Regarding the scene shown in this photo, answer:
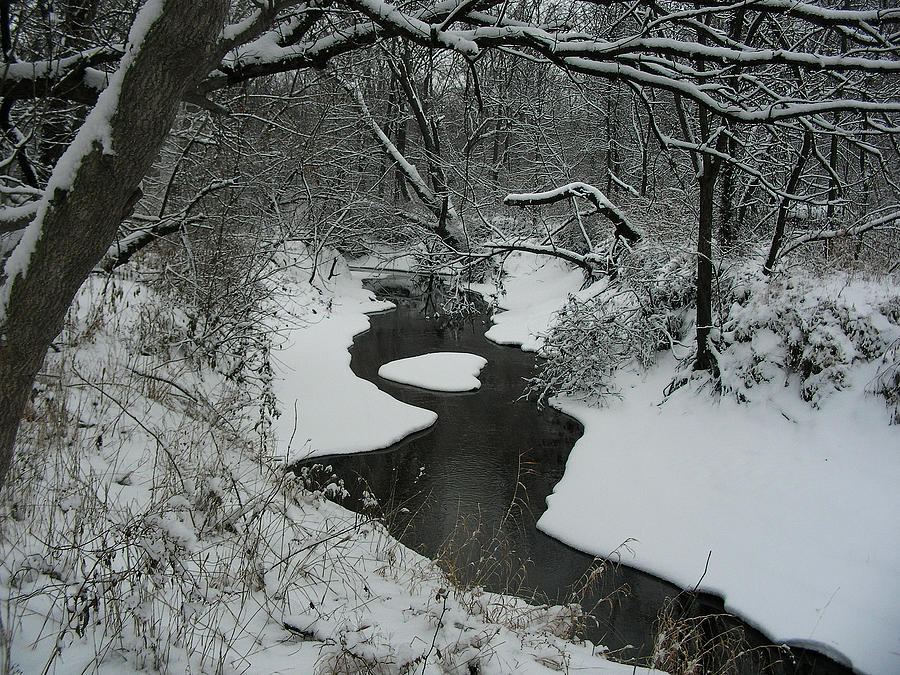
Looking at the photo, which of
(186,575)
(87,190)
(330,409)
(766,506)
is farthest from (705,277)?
(87,190)

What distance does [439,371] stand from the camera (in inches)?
439

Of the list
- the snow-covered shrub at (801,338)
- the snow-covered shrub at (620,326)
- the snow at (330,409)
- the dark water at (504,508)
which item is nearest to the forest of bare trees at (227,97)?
the snow-covered shrub at (801,338)

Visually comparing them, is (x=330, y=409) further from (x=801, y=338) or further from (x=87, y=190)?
(x=87, y=190)

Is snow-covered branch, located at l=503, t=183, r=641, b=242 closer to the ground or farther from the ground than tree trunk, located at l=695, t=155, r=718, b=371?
farther from the ground

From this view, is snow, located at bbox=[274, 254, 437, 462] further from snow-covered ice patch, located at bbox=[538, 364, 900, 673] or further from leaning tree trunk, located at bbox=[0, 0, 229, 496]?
leaning tree trunk, located at bbox=[0, 0, 229, 496]

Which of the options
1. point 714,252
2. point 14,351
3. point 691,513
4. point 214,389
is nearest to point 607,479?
point 691,513

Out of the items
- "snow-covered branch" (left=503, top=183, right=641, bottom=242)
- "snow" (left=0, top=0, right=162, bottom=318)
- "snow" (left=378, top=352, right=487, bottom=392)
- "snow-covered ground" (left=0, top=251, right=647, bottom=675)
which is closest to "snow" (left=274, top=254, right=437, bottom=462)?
"snow" (left=378, top=352, right=487, bottom=392)

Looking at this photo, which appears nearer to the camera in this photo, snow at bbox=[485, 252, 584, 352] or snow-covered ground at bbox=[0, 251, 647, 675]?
snow-covered ground at bbox=[0, 251, 647, 675]

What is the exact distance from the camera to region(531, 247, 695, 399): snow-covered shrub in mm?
9812

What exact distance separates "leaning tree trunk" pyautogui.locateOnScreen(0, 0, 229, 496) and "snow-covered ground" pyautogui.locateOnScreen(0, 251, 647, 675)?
33.8 inches

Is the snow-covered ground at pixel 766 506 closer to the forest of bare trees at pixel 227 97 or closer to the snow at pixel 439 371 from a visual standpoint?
the forest of bare trees at pixel 227 97

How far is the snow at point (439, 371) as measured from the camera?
10.6 meters

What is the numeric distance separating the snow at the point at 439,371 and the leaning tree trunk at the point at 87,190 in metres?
8.93

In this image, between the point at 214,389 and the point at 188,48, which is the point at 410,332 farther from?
the point at 188,48
